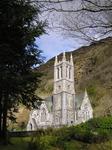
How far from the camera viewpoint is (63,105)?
4161 inches

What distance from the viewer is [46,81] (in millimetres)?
130250

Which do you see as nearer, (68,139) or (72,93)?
(68,139)

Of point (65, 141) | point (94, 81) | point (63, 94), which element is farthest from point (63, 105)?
point (65, 141)

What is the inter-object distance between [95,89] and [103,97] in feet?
45.2

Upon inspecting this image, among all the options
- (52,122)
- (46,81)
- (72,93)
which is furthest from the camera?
(46,81)

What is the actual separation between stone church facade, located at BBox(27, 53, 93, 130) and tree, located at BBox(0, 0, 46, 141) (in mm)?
77010

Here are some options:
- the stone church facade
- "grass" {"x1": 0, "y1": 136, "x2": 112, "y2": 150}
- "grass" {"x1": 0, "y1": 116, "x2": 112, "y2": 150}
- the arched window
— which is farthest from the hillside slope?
"grass" {"x1": 0, "y1": 136, "x2": 112, "y2": 150}

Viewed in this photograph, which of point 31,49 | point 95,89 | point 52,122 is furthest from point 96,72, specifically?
point 31,49

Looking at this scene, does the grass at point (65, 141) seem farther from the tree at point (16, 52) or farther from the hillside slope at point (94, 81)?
the hillside slope at point (94, 81)

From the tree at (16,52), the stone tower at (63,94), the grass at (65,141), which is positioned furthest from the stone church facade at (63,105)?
the grass at (65,141)

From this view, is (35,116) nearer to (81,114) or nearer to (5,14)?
(81,114)

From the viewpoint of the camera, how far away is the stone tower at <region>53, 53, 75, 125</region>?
104125 mm

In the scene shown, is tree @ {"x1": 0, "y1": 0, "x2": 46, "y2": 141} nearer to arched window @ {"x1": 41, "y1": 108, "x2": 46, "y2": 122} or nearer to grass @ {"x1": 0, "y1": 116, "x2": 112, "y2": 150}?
grass @ {"x1": 0, "y1": 116, "x2": 112, "y2": 150}

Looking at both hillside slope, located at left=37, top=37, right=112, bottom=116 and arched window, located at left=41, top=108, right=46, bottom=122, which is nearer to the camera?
hillside slope, located at left=37, top=37, right=112, bottom=116
